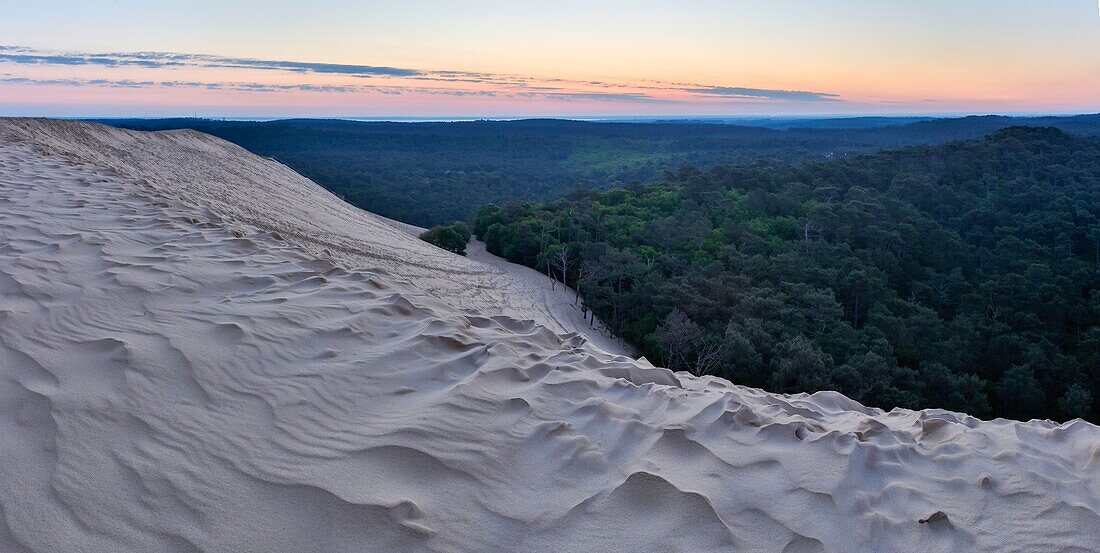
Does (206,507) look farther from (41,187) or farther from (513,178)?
(513,178)

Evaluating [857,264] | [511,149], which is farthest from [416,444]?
[511,149]

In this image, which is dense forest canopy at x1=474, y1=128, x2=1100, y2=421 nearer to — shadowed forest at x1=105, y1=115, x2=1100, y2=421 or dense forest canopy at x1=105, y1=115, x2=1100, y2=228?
shadowed forest at x1=105, y1=115, x2=1100, y2=421

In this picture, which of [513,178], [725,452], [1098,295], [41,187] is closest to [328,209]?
[41,187]

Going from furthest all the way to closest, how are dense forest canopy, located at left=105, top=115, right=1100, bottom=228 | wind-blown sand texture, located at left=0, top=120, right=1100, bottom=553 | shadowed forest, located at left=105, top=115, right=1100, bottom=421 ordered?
dense forest canopy, located at left=105, top=115, right=1100, bottom=228 < shadowed forest, located at left=105, top=115, right=1100, bottom=421 < wind-blown sand texture, located at left=0, top=120, right=1100, bottom=553

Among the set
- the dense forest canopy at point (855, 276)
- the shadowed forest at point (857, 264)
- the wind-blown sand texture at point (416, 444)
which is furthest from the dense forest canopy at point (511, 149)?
the wind-blown sand texture at point (416, 444)

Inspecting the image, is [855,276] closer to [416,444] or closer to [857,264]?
[857,264]

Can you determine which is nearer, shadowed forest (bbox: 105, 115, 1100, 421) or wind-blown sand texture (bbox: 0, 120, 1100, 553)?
wind-blown sand texture (bbox: 0, 120, 1100, 553)

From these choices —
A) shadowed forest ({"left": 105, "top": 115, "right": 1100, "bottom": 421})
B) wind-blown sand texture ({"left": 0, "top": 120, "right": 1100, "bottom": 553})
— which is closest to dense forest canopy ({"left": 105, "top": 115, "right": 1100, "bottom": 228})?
shadowed forest ({"left": 105, "top": 115, "right": 1100, "bottom": 421})
